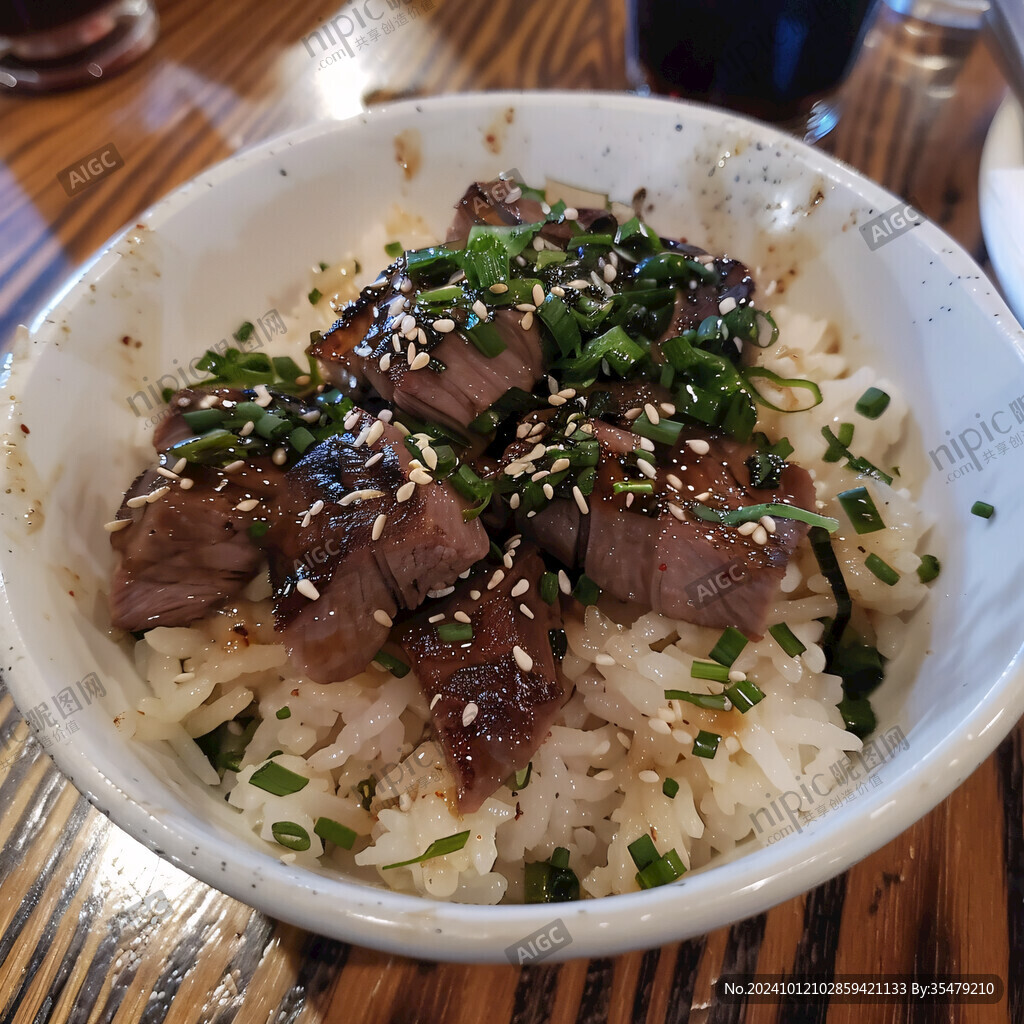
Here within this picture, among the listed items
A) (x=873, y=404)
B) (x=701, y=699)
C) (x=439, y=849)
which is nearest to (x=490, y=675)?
(x=439, y=849)

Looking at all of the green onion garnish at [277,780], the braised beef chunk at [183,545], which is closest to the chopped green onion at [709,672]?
the green onion garnish at [277,780]

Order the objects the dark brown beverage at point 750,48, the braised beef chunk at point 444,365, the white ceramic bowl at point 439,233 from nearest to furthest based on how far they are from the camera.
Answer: the white ceramic bowl at point 439,233
the braised beef chunk at point 444,365
the dark brown beverage at point 750,48

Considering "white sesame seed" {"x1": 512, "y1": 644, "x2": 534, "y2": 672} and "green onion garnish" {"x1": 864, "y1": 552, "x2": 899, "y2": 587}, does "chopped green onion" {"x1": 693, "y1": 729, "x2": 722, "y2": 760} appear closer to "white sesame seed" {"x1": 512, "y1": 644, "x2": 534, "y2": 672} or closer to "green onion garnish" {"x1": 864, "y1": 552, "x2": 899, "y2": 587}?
"white sesame seed" {"x1": 512, "y1": 644, "x2": 534, "y2": 672}

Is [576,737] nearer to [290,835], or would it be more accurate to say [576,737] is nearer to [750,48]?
[290,835]

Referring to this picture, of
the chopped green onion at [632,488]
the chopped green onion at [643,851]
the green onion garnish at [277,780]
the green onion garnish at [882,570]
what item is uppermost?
the chopped green onion at [632,488]

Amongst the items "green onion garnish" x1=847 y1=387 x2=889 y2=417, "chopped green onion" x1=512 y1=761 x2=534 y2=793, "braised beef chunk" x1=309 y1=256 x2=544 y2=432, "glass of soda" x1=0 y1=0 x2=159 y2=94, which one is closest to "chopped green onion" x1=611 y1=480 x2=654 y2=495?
"braised beef chunk" x1=309 y1=256 x2=544 y2=432

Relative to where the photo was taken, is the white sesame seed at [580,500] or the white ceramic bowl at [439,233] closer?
the white ceramic bowl at [439,233]

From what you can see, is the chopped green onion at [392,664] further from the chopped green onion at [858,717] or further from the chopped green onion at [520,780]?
the chopped green onion at [858,717]
